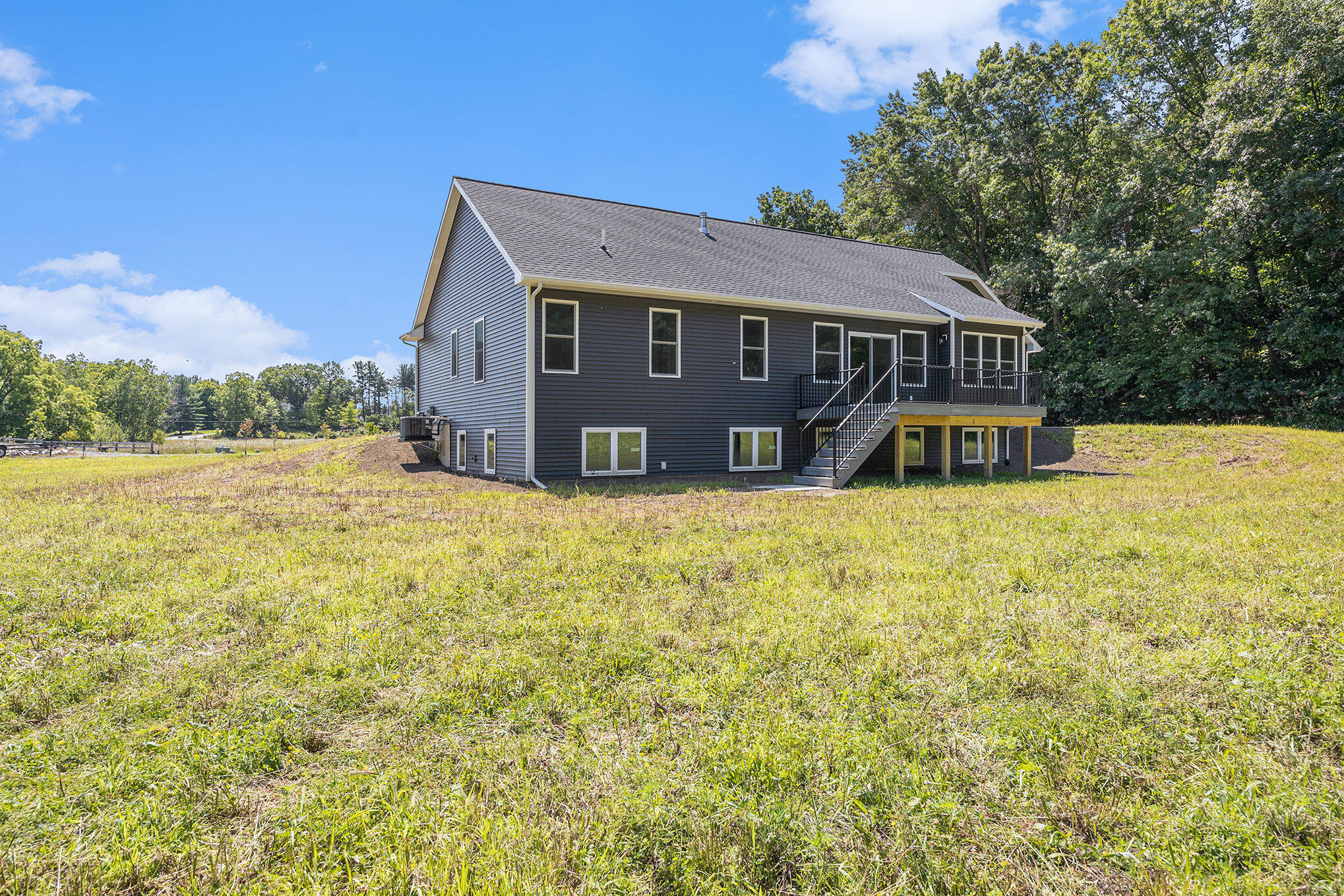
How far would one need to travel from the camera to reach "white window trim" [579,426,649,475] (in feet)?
48.4

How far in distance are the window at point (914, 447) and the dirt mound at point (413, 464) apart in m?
11.8

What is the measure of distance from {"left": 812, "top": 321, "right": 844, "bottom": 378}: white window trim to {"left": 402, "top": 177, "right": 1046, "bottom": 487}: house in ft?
0.15

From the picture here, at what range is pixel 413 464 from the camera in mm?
18031

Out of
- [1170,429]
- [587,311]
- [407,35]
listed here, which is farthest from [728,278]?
[1170,429]

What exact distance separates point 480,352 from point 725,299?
21.5ft

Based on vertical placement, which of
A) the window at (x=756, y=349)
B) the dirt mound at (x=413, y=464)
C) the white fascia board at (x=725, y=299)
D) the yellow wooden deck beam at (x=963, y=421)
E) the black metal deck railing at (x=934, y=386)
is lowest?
the dirt mound at (x=413, y=464)

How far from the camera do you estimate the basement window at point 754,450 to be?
54.2 feet

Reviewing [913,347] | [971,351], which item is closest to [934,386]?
[913,347]

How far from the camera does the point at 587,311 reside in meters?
14.7

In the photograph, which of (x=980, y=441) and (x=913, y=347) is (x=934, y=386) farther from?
(x=980, y=441)

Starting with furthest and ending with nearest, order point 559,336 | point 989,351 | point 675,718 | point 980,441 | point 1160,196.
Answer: point 1160,196 → point 980,441 → point 989,351 → point 559,336 → point 675,718

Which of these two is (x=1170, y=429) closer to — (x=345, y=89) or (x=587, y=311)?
(x=587, y=311)

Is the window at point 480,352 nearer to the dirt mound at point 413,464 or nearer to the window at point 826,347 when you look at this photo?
the dirt mound at point 413,464

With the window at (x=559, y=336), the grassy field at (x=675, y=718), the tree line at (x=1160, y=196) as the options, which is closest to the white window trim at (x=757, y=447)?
the window at (x=559, y=336)
